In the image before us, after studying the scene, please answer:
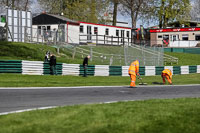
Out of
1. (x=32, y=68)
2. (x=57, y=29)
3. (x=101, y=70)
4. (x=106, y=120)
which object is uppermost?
(x=57, y=29)

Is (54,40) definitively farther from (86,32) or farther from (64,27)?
(86,32)

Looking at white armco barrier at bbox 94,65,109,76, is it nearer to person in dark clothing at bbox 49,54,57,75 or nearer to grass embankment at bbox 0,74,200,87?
grass embankment at bbox 0,74,200,87

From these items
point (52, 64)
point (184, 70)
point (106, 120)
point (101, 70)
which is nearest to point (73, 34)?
point (101, 70)

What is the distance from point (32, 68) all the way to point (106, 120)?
49.7 feet

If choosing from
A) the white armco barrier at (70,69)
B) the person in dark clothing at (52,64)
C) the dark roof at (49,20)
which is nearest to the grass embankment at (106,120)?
the person in dark clothing at (52,64)

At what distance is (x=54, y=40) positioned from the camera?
3212 cm

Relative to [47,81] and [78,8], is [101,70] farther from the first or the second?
[78,8]

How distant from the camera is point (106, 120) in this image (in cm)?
793

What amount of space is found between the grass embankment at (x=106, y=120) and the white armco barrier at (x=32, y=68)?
13009 millimetres

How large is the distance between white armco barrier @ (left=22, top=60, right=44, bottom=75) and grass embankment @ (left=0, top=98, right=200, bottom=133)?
13.0 m

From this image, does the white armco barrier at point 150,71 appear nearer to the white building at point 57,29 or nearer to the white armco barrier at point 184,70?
the white armco barrier at point 184,70

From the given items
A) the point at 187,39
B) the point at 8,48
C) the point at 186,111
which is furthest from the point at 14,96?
the point at 187,39

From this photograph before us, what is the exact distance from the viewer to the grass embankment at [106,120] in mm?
7098

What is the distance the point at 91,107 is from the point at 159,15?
2066 inches
